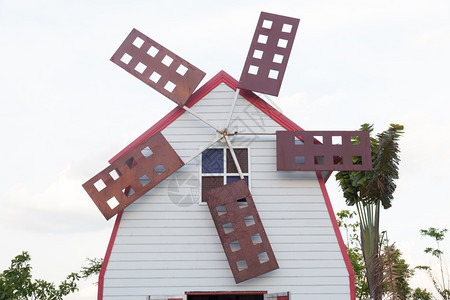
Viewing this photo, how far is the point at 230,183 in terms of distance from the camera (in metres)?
10.2

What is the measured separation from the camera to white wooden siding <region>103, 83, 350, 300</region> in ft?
32.7

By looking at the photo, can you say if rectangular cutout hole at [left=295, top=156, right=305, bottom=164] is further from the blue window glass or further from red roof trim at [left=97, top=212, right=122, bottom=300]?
red roof trim at [left=97, top=212, right=122, bottom=300]

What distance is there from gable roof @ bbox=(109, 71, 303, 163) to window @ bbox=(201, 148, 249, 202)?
3.50 feet

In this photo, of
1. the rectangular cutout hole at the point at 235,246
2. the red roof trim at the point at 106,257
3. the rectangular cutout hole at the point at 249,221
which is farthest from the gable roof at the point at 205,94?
the rectangular cutout hole at the point at 235,246

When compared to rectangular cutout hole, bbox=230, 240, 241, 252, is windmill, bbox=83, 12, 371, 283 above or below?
above

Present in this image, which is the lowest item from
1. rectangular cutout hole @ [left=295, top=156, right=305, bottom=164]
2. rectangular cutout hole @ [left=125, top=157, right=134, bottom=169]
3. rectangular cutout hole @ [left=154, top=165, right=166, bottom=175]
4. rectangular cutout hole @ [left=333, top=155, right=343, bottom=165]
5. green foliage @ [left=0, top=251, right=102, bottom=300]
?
green foliage @ [left=0, top=251, right=102, bottom=300]

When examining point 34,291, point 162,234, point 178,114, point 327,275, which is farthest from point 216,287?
point 34,291

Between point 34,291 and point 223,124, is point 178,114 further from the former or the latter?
point 34,291

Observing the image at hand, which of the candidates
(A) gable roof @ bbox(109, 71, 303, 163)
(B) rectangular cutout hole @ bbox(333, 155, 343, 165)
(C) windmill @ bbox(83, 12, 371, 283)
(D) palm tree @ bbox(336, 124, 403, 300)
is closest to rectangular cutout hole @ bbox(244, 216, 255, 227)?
(C) windmill @ bbox(83, 12, 371, 283)

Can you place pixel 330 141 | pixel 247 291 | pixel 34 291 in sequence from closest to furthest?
pixel 247 291
pixel 330 141
pixel 34 291

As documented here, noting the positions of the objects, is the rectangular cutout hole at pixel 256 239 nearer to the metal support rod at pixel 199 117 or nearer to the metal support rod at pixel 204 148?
the metal support rod at pixel 204 148

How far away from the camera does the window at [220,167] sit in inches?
422

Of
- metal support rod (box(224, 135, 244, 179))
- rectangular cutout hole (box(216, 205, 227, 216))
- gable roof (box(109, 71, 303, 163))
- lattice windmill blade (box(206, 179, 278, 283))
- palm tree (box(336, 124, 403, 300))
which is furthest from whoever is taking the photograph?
palm tree (box(336, 124, 403, 300))

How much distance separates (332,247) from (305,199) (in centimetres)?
115
